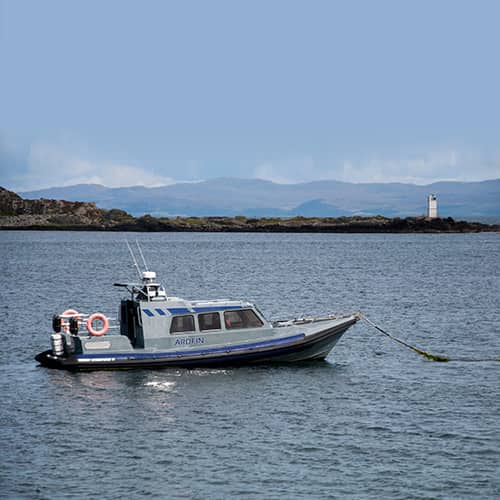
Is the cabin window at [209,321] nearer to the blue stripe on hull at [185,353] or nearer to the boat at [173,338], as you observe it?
the boat at [173,338]

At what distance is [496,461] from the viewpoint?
70.4ft

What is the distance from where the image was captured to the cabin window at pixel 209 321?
101ft

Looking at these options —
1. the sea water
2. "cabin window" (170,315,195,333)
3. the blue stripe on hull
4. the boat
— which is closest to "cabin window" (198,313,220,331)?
the boat

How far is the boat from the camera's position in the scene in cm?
3027

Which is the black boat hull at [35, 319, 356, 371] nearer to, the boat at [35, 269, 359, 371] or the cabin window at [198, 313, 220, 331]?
the boat at [35, 269, 359, 371]

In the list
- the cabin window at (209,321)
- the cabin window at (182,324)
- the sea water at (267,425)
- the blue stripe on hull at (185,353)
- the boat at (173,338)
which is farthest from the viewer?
the cabin window at (209,321)

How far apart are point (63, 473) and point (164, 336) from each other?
33.5ft

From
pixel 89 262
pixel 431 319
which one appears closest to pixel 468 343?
pixel 431 319

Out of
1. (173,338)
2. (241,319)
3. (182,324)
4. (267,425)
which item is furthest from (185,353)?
(267,425)

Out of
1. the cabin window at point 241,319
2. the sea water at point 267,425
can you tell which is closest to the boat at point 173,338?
the cabin window at point 241,319

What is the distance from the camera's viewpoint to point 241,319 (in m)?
31.3

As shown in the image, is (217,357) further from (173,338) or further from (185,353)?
(173,338)

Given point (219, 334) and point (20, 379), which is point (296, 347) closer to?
point (219, 334)

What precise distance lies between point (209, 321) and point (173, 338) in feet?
4.66
